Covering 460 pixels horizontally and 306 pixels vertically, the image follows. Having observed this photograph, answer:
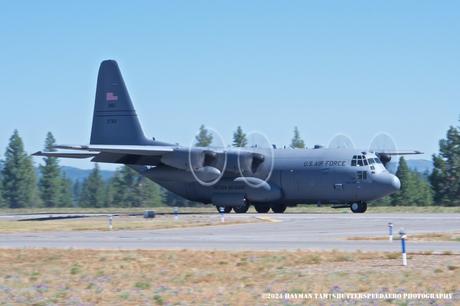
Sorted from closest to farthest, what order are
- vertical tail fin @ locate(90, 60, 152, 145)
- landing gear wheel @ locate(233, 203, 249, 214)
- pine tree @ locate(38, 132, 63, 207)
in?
landing gear wheel @ locate(233, 203, 249, 214) → vertical tail fin @ locate(90, 60, 152, 145) → pine tree @ locate(38, 132, 63, 207)

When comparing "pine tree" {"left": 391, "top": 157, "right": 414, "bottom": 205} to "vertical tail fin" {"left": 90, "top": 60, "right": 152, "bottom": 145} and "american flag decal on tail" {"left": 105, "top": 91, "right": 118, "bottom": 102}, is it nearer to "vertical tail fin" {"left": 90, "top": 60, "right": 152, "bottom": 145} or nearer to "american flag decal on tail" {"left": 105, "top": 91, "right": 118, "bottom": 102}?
"vertical tail fin" {"left": 90, "top": 60, "right": 152, "bottom": 145}

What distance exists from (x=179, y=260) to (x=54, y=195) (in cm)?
9845

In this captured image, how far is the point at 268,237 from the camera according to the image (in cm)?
3147

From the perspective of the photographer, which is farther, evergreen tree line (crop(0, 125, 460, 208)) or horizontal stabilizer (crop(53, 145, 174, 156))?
evergreen tree line (crop(0, 125, 460, 208))

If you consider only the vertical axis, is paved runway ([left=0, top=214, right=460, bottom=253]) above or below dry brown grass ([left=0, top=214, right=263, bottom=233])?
below

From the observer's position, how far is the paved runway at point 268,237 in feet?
88.8

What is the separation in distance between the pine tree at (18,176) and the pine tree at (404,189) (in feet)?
160

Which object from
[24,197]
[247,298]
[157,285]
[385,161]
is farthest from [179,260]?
[24,197]

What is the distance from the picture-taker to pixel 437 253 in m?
23.9

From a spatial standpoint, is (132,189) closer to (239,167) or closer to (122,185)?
(122,185)

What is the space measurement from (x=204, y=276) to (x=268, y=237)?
1075 cm

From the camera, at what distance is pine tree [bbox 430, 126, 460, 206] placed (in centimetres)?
9538

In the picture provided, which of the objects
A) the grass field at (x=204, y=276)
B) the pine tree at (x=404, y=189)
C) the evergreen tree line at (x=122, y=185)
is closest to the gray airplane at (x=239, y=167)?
the grass field at (x=204, y=276)

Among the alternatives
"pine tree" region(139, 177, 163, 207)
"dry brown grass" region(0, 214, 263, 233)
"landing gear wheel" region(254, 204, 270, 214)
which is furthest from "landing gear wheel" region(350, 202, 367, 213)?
"pine tree" region(139, 177, 163, 207)
